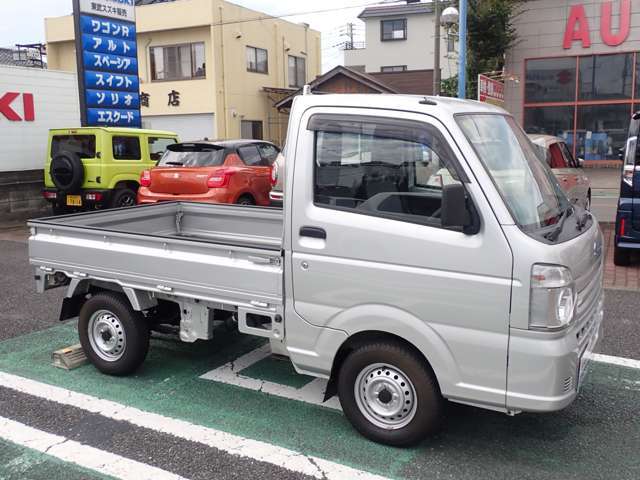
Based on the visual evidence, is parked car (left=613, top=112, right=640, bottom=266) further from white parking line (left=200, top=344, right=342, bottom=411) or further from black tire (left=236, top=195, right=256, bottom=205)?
black tire (left=236, top=195, right=256, bottom=205)

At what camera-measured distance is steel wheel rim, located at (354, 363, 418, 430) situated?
354 centimetres

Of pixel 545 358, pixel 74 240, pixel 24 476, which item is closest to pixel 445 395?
pixel 545 358

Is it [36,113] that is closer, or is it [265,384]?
[265,384]

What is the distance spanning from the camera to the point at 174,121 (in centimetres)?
2747

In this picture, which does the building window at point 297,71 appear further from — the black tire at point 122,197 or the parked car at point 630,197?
the parked car at point 630,197

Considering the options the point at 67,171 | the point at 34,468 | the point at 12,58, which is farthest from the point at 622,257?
→ the point at 12,58

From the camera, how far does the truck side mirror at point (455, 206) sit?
315 cm

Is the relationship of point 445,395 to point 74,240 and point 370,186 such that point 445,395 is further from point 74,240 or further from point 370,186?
point 74,240

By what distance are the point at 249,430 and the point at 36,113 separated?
12.8 m

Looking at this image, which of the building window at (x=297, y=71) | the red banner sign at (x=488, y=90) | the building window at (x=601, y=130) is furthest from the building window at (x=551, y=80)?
the building window at (x=297, y=71)

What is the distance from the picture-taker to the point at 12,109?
45.0 ft

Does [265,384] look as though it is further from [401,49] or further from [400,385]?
[401,49]

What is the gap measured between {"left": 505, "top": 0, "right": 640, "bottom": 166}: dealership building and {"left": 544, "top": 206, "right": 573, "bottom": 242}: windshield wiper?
15.7m

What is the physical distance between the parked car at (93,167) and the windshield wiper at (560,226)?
9295mm
